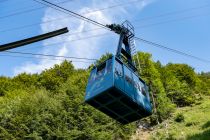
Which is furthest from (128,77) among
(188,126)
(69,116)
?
(188,126)

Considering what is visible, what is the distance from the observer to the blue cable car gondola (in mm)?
22703

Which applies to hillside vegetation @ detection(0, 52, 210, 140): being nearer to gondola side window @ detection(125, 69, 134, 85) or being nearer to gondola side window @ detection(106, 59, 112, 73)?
gondola side window @ detection(125, 69, 134, 85)

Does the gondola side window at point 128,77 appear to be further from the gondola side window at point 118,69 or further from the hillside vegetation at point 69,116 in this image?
the hillside vegetation at point 69,116

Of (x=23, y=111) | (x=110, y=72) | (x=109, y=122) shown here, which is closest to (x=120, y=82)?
(x=110, y=72)

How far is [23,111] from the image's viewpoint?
55.1 meters

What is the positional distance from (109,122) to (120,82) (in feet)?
99.1

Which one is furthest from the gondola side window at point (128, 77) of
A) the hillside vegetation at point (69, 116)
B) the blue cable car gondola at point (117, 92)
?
the hillside vegetation at point (69, 116)

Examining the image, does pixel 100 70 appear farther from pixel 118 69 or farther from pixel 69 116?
pixel 69 116

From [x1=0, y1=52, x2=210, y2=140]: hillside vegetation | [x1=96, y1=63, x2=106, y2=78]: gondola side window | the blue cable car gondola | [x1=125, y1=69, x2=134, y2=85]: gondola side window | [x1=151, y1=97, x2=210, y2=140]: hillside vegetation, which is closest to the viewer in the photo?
the blue cable car gondola

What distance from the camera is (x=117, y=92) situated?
22.6m

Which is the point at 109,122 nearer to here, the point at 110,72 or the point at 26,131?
the point at 26,131

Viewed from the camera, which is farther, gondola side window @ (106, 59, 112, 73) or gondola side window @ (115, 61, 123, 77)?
gondola side window @ (106, 59, 112, 73)

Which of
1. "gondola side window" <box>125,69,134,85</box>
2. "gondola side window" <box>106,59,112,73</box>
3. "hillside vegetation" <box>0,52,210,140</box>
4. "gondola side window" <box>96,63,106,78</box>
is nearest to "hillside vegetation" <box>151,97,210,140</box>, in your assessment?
"hillside vegetation" <box>0,52,210,140</box>

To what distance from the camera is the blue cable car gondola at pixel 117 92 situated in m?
22.7
